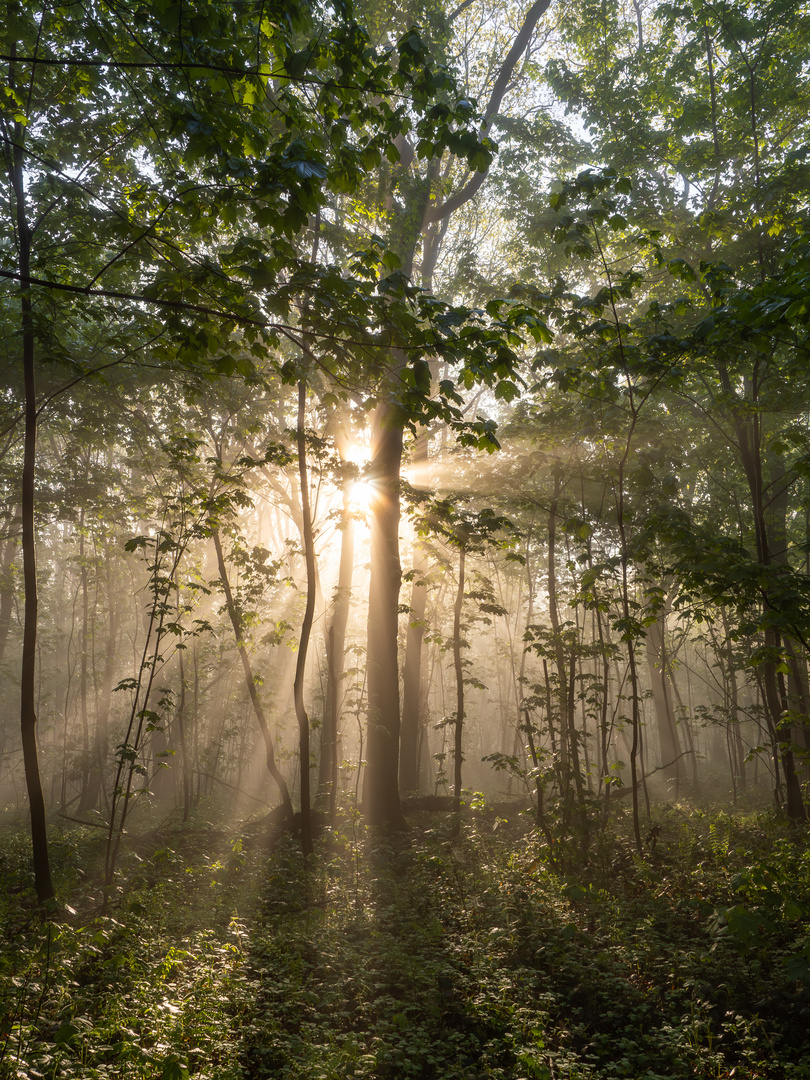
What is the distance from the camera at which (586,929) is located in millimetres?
5527

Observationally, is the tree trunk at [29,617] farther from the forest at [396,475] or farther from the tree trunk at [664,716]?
the tree trunk at [664,716]

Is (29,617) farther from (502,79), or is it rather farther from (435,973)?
(502,79)

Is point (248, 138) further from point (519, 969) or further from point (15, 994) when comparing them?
point (519, 969)

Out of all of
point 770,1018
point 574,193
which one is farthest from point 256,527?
point 770,1018

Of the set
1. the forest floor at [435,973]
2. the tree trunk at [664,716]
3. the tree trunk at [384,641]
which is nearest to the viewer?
the forest floor at [435,973]

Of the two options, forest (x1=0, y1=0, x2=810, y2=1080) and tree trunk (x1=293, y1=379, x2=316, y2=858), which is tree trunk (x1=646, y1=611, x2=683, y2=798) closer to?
forest (x1=0, y1=0, x2=810, y2=1080)

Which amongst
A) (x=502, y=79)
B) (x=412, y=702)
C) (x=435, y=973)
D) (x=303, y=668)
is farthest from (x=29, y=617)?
(x=502, y=79)

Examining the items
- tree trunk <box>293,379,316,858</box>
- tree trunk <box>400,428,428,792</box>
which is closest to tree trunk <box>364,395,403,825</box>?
tree trunk <box>293,379,316,858</box>

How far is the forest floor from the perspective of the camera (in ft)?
11.3

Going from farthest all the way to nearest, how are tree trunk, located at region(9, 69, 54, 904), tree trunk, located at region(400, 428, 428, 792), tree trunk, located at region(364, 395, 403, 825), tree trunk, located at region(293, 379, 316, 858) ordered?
tree trunk, located at region(400, 428, 428, 792), tree trunk, located at region(364, 395, 403, 825), tree trunk, located at region(293, 379, 316, 858), tree trunk, located at region(9, 69, 54, 904)

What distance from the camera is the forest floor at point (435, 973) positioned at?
344 centimetres

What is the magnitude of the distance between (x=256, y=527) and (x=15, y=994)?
2458 centimetres

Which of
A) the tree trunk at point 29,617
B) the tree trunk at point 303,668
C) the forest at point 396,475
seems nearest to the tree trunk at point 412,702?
the forest at point 396,475

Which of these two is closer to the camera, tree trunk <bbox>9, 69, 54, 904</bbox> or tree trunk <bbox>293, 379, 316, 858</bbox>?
tree trunk <bbox>9, 69, 54, 904</bbox>
